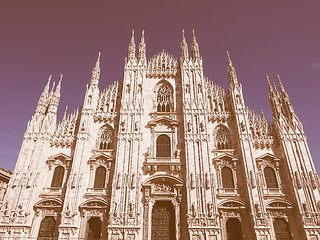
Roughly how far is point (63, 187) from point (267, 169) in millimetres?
20530

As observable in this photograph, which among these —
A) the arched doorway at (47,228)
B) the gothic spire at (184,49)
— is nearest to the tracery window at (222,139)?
the gothic spire at (184,49)

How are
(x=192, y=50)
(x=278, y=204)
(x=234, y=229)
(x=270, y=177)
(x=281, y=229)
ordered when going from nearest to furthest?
(x=281, y=229), (x=234, y=229), (x=278, y=204), (x=270, y=177), (x=192, y=50)

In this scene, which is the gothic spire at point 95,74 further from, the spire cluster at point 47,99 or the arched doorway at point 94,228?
the arched doorway at point 94,228

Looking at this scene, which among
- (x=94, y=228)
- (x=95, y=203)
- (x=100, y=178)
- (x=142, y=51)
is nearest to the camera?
(x=94, y=228)

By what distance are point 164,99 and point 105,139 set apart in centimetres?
858

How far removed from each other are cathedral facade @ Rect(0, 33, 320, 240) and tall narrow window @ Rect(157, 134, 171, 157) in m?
0.11

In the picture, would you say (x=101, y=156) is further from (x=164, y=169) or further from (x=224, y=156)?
(x=224, y=156)

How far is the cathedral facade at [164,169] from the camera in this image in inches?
794

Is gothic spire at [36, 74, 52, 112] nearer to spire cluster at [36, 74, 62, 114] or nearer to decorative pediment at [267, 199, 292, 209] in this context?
spire cluster at [36, 74, 62, 114]

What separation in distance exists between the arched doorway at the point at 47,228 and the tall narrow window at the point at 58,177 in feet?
10.2

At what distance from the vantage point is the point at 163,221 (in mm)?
21047

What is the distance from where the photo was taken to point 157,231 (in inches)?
813

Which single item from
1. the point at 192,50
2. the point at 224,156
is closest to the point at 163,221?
the point at 224,156

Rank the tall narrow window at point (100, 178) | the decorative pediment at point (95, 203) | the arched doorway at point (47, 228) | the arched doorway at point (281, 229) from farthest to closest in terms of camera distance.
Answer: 1. the tall narrow window at point (100, 178)
2. the decorative pediment at point (95, 203)
3. the arched doorway at point (47, 228)
4. the arched doorway at point (281, 229)
